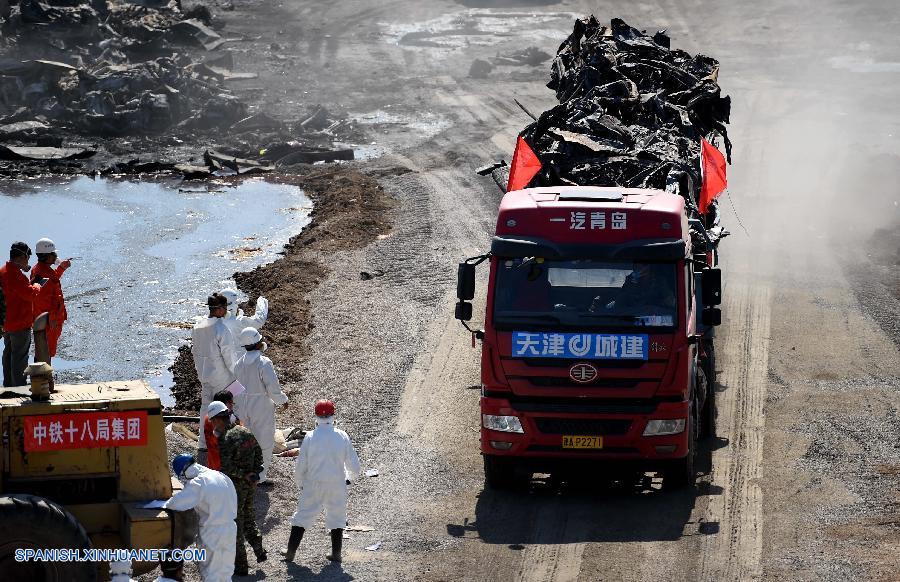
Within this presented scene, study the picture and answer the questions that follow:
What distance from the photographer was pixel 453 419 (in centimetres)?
1664

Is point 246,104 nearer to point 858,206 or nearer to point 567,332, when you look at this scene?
point 858,206

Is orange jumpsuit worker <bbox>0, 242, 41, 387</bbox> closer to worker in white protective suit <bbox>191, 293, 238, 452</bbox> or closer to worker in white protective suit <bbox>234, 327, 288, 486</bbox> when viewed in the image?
worker in white protective suit <bbox>191, 293, 238, 452</bbox>

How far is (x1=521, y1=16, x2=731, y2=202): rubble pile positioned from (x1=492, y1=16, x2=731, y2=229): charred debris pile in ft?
0.04

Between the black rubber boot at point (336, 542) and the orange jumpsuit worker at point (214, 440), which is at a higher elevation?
the orange jumpsuit worker at point (214, 440)

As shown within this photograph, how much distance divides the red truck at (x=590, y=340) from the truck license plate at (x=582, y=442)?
10mm

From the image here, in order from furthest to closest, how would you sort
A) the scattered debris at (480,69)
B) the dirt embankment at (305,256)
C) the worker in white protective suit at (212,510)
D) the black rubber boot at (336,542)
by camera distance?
the scattered debris at (480,69) → the dirt embankment at (305,256) → the black rubber boot at (336,542) → the worker in white protective suit at (212,510)

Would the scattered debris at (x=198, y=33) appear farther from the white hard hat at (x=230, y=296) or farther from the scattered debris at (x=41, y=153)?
the white hard hat at (x=230, y=296)

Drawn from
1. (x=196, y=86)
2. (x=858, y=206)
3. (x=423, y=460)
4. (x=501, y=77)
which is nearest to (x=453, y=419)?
(x=423, y=460)

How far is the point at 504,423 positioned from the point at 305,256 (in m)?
12.7

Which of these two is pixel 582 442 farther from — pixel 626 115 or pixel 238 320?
pixel 626 115

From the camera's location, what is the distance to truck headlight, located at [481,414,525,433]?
13.4 meters

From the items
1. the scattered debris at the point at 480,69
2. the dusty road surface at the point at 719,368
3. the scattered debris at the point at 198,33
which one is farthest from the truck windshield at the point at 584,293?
the scattered debris at the point at 198,33

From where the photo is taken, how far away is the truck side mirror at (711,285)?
13.8 metres

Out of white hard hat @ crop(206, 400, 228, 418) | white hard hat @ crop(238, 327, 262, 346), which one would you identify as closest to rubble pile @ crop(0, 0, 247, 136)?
white hard hat @ crop(238, 327, 262, 346)
